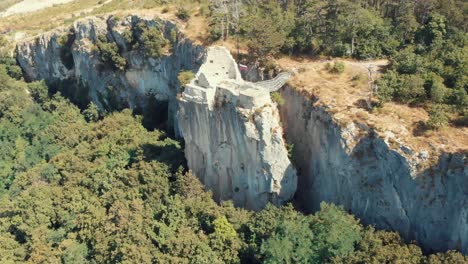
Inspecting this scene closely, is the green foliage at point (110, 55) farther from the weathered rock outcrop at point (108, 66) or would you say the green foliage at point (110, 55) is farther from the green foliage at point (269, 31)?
the green foliage at point (269, 31)

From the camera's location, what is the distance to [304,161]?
163 feet

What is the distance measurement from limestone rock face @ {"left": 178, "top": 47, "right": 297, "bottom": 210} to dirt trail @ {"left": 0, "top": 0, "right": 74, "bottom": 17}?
105 metres

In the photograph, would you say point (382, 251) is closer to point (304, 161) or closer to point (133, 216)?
point (304, 161)

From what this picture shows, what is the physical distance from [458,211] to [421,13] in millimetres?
34975

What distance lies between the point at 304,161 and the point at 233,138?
8107mm

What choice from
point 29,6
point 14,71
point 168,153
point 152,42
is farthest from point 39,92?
point 29,6

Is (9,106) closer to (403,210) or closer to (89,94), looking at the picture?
(89,94)

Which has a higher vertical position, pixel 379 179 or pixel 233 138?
pixel 233 138

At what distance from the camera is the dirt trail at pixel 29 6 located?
138 m

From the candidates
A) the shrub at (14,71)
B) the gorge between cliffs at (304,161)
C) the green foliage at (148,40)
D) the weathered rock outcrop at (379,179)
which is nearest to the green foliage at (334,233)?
the weathered rock outcrop at (379,179)

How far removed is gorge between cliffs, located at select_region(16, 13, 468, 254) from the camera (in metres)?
38.1

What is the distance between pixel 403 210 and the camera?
3984cm

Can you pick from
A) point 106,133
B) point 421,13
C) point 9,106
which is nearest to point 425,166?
point 421,13

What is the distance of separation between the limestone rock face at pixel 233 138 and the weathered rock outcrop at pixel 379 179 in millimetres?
3137
